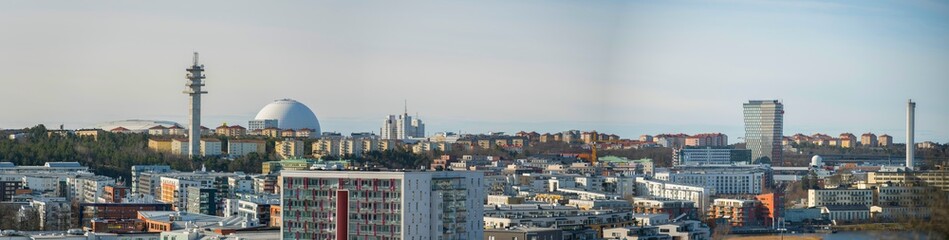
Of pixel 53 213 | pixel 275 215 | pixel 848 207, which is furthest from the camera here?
pixel 848 207

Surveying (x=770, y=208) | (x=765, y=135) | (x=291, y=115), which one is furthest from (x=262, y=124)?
(x=770, y=208)

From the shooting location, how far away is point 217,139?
84.3ft

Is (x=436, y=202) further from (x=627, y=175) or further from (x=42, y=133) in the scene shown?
(x=42, y=133)

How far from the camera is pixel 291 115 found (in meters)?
32.0

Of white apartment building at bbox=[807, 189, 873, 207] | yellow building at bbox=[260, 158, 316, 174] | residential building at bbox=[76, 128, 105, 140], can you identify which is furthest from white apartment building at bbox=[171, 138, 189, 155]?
white apartment building at bbox=[807, 189, 873, 207]

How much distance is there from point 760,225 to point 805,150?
45.4 feet

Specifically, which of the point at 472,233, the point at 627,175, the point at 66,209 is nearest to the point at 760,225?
→ the point at 627,175

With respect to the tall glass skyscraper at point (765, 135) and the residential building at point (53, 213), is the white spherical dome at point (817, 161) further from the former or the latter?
the residential building at point (53, 213)

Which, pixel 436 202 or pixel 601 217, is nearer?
pixel 436 202

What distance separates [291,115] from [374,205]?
2266cm

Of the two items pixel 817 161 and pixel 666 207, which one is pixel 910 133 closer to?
pixel 666 207

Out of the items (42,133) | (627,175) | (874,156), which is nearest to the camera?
(627,175)

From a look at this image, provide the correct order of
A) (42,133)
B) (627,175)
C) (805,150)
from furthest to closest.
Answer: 1. (805,150)
2. (42,133)
3. (627,175)

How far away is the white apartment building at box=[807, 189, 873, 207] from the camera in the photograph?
755 inches
